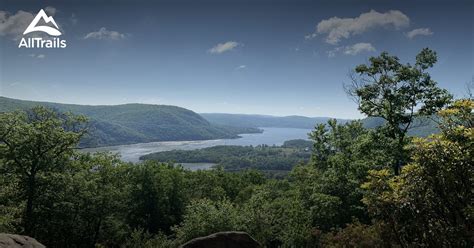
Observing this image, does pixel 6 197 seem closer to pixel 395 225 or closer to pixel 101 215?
pixel 101 215

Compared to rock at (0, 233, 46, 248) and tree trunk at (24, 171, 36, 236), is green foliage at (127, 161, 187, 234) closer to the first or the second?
tree trunk at (24, 171, 36, 236)

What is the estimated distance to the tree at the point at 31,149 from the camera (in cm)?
2942

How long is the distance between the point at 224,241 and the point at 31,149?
20.0 metres

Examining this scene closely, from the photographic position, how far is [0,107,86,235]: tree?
29.4 m

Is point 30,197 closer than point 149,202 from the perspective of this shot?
Yes

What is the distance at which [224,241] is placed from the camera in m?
23.7

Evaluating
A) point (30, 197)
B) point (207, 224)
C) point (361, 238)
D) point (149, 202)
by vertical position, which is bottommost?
point (149, 202)

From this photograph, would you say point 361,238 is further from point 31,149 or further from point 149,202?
point 149,202

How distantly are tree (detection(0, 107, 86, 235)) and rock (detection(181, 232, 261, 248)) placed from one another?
54.7 ft

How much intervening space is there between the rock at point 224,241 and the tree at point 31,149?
1666cm

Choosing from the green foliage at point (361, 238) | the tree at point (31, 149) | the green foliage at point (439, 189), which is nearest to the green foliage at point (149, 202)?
the tree at point (31, 149)

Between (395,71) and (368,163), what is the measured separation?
7.82 metres

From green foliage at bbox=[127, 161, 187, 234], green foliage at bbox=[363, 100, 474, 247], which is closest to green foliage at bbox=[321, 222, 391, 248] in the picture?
green foliage at bbox=[363, 100, 474, 247]

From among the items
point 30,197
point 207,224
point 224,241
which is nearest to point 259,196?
point 207,224
